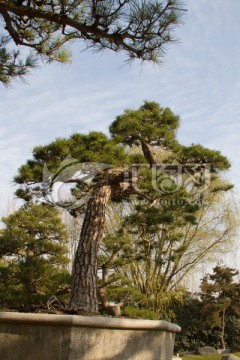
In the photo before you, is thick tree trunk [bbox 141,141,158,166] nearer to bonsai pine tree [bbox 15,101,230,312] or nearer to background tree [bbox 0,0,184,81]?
bonsai pine tree [bbox 15,101,230,312]

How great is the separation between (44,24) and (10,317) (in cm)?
184

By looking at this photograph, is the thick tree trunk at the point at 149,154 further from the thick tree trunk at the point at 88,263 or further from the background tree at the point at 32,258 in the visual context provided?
the background tree at the point at 32,258

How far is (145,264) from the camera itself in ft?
27.5

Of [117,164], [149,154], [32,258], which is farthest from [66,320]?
[32,258]

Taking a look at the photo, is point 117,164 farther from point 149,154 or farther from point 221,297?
point 221,297

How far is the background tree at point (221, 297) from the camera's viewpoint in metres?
9.05

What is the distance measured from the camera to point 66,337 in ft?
4.96

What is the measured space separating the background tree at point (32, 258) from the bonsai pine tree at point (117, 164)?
165 centimetres

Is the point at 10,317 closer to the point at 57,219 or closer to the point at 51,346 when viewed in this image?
the point at 51,346

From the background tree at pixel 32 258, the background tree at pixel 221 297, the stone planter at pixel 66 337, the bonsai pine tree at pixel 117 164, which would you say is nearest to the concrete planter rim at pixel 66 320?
the stone planter at pixel 66 337

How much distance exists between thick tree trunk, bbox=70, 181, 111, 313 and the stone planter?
0.60 metres

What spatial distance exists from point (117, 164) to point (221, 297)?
7.75 meters

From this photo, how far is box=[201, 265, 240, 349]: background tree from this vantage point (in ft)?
29.7

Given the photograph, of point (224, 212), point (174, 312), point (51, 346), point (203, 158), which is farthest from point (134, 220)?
point (174, 312)
